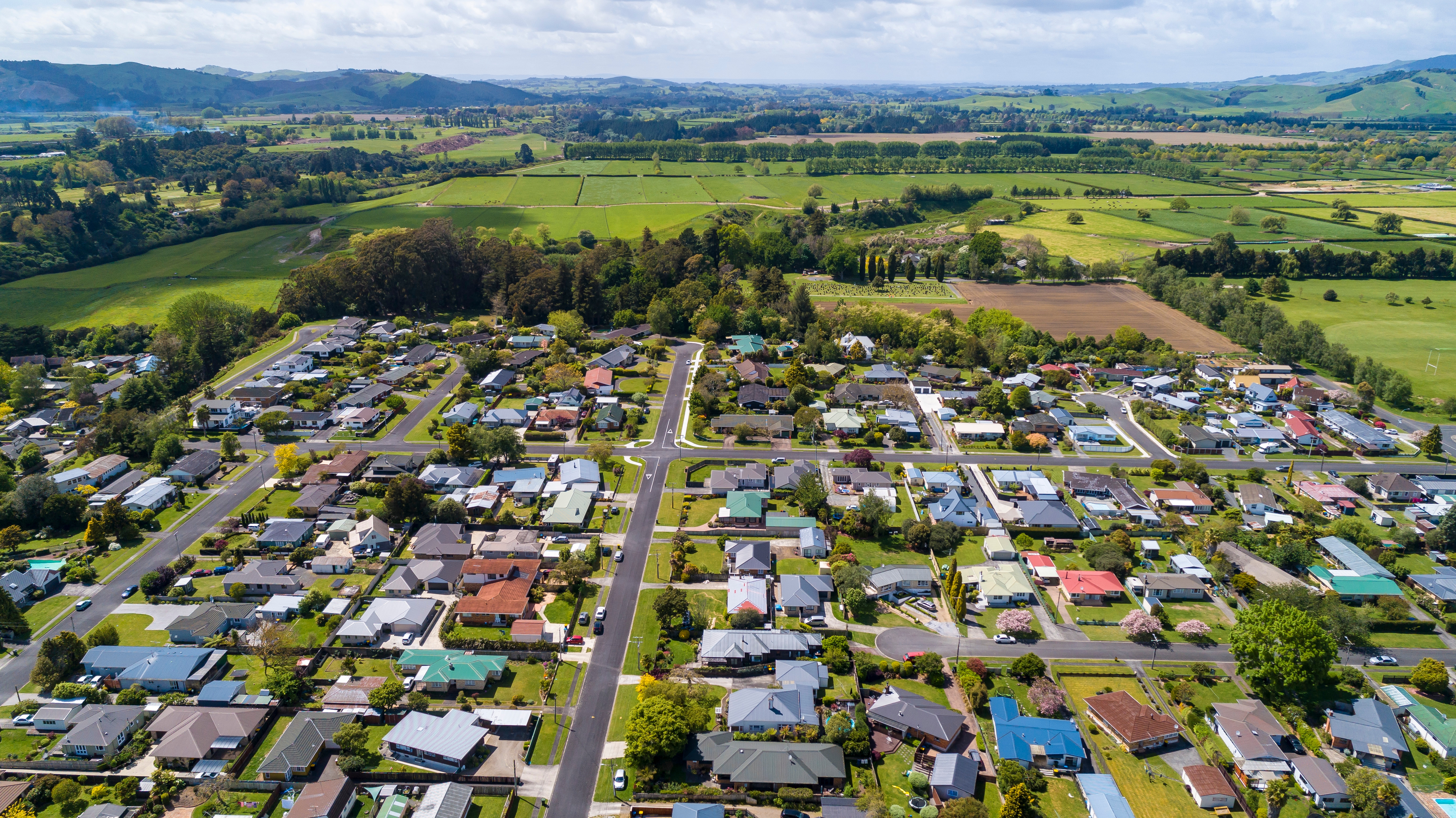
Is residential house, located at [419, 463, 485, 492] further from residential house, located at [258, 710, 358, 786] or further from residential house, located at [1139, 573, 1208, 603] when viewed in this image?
residential house, located at [1139, 573, 1208, 603]

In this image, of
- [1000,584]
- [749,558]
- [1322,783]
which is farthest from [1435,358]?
[749,558]

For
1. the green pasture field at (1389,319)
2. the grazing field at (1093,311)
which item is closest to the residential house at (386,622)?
the grazing field at (1093,311)

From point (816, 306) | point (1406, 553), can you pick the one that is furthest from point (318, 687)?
point (816, 306)

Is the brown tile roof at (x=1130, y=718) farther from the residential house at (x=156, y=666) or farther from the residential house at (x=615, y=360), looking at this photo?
the residential house at (x=615, y=360)

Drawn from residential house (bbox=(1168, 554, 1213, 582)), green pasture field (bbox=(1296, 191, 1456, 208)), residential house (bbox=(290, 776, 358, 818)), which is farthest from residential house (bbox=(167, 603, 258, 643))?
green pasture field (bbox=(1296, 191, 1456, 208))

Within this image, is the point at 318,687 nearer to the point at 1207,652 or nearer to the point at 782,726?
the point at 782,726
